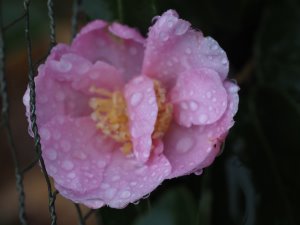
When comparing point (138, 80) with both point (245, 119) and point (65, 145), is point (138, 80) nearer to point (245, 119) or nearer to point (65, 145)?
point (65, 145)

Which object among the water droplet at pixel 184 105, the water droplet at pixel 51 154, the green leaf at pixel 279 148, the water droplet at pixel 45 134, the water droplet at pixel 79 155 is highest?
the water droplet at pixel 184 105

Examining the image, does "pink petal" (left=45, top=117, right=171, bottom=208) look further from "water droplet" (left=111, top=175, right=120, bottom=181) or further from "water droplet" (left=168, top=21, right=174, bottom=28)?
Answer: "water droplet" (left=168, top=21, right=174, bottom=28)

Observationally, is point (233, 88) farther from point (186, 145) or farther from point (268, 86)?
point (268, 86)

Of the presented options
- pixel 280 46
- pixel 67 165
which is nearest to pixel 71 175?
pixel 67 165

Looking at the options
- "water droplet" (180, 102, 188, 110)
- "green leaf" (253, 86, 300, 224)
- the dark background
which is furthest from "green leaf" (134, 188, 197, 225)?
"green leaf" (253, 86, 300, 224)

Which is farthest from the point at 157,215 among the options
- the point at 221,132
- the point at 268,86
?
the point at 268,86

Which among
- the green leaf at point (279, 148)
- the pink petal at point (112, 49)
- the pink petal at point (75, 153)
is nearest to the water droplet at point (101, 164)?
the pink petal at point (75, 153)

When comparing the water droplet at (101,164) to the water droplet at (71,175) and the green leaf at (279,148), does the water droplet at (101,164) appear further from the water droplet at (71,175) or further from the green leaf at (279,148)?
the green leaf at (279,148)
